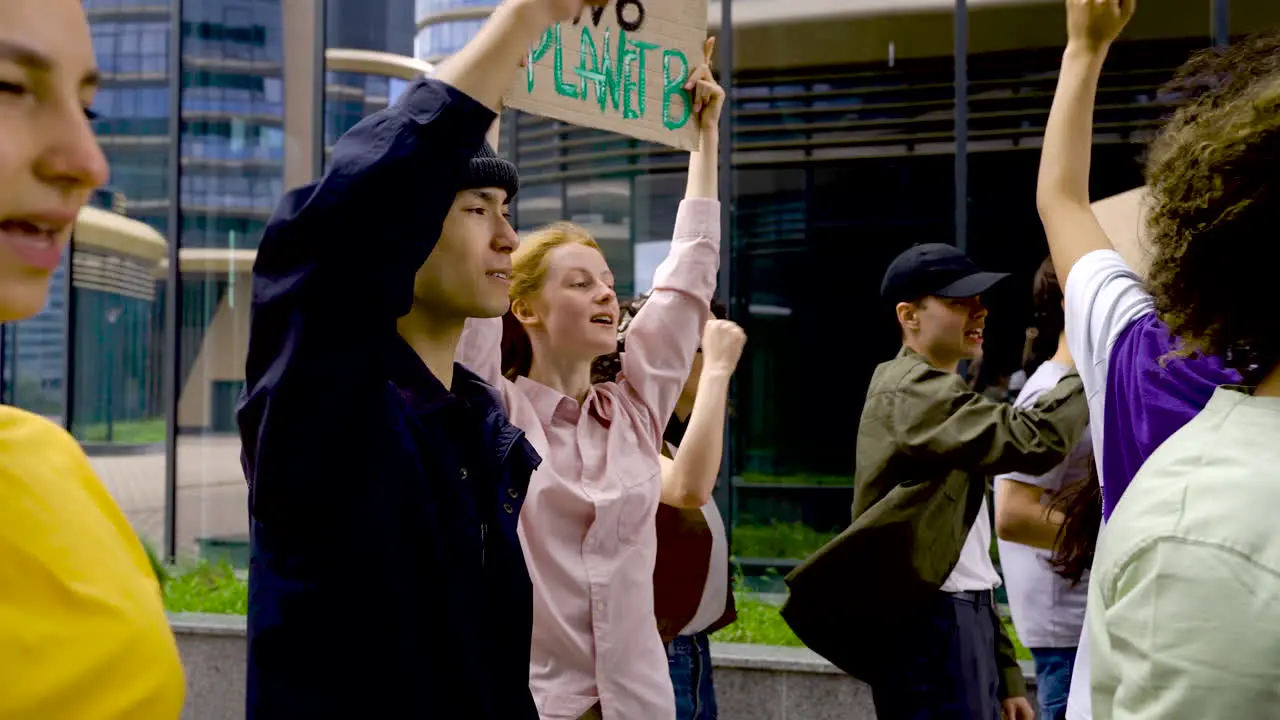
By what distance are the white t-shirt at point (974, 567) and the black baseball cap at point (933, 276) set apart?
598mm

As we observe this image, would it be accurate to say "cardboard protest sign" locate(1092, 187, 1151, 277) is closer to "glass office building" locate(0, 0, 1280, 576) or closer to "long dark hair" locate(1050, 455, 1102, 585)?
"long dark hair" locate(1050, 455, 1102, 585)

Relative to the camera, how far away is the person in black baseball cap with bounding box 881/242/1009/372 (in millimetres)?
3617

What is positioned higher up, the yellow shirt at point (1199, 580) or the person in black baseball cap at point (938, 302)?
the person in black baseball cap at point (938, 302)

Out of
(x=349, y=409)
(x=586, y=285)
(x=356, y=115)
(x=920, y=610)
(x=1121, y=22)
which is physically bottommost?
(x=920, y=610)

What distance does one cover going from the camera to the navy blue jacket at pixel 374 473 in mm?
1491

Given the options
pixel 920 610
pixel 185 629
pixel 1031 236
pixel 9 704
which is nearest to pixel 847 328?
pixel 1031 236

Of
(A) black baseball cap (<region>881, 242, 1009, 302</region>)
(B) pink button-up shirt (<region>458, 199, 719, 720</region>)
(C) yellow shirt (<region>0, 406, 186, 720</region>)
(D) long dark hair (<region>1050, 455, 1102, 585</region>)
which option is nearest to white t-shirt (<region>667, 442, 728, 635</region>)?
(B) pink button-up shirt (<region>458, 199, 719, 720</region>)

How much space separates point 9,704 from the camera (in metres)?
0.86

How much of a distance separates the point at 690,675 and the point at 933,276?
1.31 m

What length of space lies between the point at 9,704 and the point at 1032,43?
25.0 feet

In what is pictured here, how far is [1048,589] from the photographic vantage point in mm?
3445

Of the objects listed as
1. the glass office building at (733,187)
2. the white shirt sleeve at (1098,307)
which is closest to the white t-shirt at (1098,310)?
the white shirt sleeve at (1098,307)

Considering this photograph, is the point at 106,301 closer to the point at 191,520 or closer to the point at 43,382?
the point at 43,382

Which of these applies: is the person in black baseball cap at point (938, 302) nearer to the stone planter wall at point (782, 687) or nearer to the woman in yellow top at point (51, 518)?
the stone planter wall at point (782, 687)
